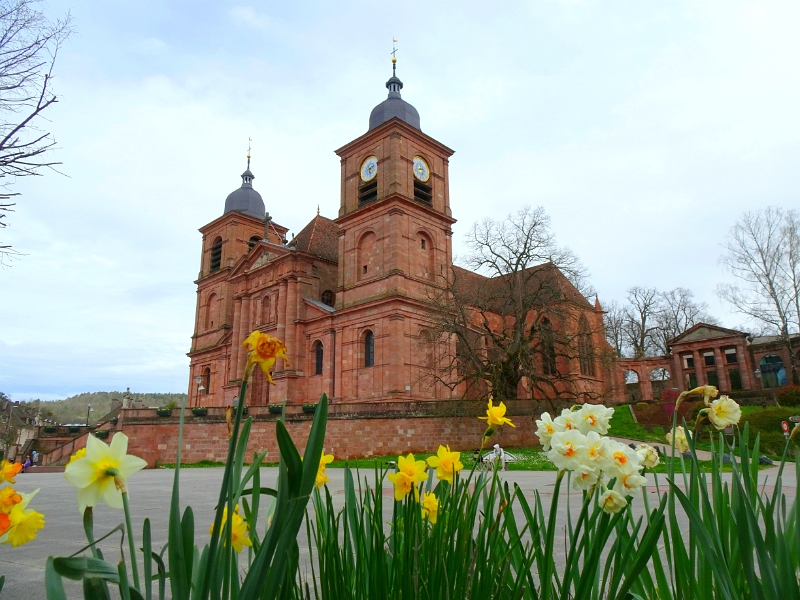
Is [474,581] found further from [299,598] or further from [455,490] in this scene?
[299,598]

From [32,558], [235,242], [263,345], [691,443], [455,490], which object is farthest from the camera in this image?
[235,242]

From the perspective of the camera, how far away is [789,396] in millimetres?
27562

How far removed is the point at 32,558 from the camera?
448 cm

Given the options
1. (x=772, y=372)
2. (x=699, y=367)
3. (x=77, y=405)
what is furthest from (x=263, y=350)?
(x=77, y=405)

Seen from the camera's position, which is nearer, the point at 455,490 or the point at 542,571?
the point at 542,571

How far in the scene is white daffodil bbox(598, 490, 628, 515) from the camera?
59.4 inches

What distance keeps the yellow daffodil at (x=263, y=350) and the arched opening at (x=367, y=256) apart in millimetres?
30258

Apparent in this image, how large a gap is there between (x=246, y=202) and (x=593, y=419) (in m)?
47.0

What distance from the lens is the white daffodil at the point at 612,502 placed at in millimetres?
1509

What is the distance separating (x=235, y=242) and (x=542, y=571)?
44.7m

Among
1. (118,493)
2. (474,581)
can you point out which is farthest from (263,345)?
(474,581)

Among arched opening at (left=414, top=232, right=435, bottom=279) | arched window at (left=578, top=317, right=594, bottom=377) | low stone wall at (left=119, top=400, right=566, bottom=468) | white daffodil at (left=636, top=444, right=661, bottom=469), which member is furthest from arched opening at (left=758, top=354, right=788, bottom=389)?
white daffodil at (left=636, top=444, right=661, bottom=469)

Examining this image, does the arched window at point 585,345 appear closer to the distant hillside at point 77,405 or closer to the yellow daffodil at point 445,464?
the yellow daffodil at point 445,464

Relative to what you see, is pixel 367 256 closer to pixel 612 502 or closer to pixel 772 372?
pixel 772 372
